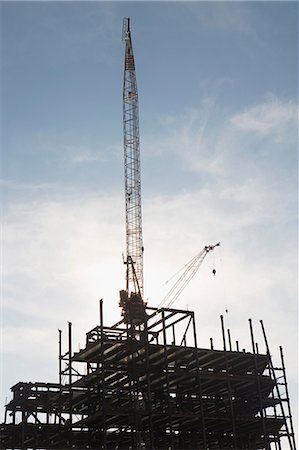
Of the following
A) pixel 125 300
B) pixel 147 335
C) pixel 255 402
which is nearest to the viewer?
pixel 147 335

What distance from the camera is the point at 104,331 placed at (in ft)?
181

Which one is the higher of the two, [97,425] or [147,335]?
[147,335]

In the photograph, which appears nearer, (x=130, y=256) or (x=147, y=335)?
(x=147, y=335)

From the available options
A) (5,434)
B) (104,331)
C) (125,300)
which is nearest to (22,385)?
(5,434)

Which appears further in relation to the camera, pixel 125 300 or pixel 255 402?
pixel 125 300

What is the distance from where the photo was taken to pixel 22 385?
54469 millimetres

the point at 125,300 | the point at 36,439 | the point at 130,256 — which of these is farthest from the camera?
the point at 130,256

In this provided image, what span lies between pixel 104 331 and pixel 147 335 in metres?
3.75

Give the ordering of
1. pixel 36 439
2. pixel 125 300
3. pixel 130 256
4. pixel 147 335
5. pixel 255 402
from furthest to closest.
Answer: pixel 130 256 → pixel 125 300 → pixel 255 402 → pixel 147 335 → pixel 36 439

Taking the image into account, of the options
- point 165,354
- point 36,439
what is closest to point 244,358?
point 165,354

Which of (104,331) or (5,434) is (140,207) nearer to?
(104,331)

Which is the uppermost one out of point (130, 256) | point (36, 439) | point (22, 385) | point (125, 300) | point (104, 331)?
point (130, 256)

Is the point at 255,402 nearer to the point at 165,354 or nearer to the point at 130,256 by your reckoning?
the point at 165,354

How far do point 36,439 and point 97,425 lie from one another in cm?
524
